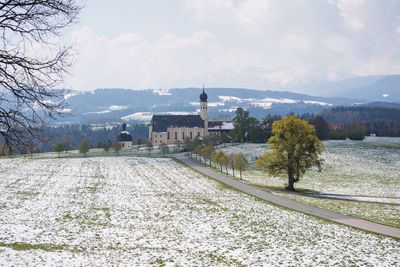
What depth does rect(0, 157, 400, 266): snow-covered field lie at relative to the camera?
21.9 meters

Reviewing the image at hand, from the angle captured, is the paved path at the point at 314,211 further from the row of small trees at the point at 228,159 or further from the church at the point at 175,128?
the church at the point at 175,128

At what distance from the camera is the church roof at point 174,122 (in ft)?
467

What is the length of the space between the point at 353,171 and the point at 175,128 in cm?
7426

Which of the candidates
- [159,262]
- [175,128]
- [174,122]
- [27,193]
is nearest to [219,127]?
[174,122]

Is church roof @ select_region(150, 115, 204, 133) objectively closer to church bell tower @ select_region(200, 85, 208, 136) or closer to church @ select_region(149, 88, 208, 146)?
church @ select_region(149, 88, 208, 146)

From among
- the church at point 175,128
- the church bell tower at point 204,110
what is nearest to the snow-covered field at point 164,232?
the church at point 175,128

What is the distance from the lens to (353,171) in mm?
78688

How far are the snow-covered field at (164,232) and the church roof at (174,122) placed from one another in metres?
92.4

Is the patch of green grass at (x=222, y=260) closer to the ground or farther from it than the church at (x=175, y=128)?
closer to the ground

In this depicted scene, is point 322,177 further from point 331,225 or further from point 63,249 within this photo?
point 63,249

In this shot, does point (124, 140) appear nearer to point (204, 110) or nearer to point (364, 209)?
point (204, 110)

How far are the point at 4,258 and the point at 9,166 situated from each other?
5588 cm

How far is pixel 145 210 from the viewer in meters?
36.1

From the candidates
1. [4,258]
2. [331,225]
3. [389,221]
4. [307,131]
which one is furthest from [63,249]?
[307,131]
